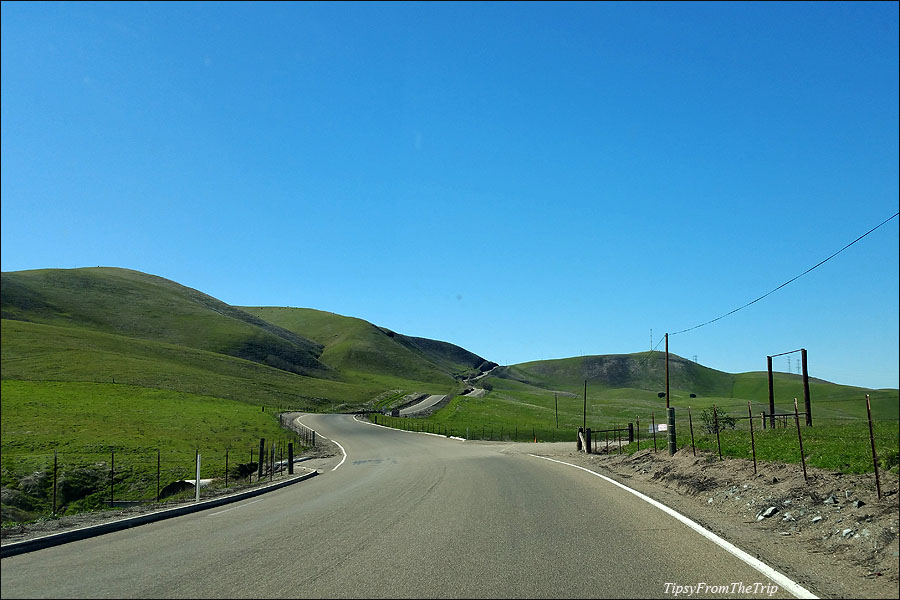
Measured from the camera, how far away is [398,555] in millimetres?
8375

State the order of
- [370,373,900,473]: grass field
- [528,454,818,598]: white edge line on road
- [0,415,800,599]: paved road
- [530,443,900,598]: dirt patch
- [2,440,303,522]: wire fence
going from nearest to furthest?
[528,454,818,598]: white edge line on road → [0,415,800,599]: paved road → [530,443,900,598]: dirt patch → [370,373,900,473]: grass field → [2,440,303,522]: wire fence

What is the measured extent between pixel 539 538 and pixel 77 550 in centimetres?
705

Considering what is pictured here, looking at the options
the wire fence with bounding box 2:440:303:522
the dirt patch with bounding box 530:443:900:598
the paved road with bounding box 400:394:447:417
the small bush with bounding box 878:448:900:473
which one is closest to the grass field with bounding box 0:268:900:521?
the wire fence with bounding box 2:440:303:522

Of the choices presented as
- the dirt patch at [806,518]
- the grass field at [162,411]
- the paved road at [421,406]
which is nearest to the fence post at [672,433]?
the grass field at [162,411]

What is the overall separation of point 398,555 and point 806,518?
7004 millimetres

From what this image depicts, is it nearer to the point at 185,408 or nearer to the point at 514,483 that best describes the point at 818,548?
the point at 514,483

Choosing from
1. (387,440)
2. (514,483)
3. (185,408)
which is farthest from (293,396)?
(514,483)

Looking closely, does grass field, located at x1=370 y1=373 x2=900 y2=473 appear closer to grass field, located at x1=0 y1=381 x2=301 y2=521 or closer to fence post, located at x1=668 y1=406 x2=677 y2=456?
fence post, located at x1=668 y1=406 x2=677 y2=456

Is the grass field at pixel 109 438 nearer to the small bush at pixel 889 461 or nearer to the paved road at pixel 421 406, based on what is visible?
the small bush at pixel 889 461

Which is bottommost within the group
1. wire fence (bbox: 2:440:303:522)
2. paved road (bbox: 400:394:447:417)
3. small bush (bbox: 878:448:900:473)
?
paved road (bbox: 400:394:447:417)

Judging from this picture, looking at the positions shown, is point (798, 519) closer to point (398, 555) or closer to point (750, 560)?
point (750, 560)

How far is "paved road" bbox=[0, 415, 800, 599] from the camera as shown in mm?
6730

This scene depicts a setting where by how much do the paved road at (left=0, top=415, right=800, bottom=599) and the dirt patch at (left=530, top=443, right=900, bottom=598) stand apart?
767 millimetres

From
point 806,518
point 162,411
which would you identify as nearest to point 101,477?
point 806,518
